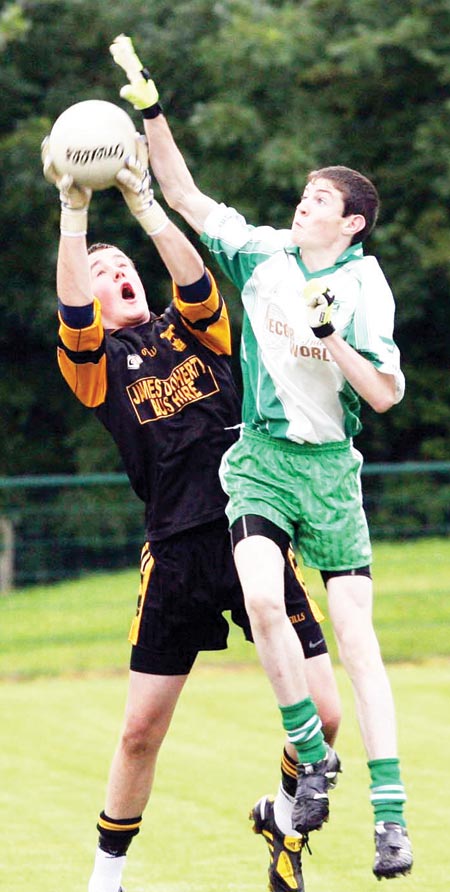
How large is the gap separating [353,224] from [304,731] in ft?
5.41

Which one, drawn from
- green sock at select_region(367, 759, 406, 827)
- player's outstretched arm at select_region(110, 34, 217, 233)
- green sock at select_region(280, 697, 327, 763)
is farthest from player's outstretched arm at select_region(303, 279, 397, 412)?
green sock at select_region(367, 759, 406, 827)

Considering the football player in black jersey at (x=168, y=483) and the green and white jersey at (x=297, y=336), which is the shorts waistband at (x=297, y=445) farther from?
the football player in black jersey at (x=168, y=483)

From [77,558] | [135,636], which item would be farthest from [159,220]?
[77,558]

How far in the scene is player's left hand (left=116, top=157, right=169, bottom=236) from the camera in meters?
4.87

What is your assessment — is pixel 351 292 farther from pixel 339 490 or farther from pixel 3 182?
pixel 3 182

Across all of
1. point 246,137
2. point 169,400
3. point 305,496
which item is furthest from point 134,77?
point 246,137

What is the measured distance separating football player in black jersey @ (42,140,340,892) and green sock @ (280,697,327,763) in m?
0.44

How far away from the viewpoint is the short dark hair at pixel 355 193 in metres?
4.96

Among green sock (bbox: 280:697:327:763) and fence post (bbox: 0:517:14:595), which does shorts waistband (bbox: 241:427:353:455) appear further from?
fence post (bbox: 0:517:14:595)

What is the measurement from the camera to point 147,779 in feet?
17.6

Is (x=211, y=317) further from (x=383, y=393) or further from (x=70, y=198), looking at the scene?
(x=383, y=393)

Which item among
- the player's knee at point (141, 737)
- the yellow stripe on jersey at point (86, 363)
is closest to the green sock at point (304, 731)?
the player's knee at point (141, 737)

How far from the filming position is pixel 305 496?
491 cm

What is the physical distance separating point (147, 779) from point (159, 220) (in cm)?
196
